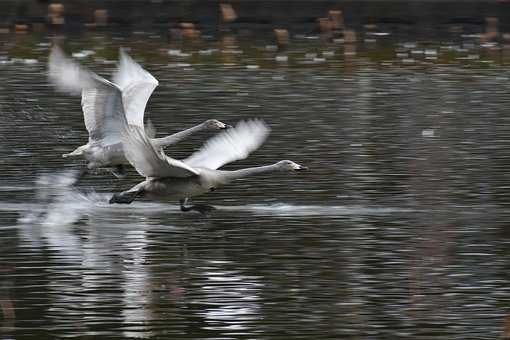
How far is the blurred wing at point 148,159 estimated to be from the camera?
14.5 m

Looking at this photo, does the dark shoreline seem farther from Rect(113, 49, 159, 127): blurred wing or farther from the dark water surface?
Rect(113, 49, 159, 127): blurred wing

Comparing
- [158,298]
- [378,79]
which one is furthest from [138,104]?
[378,79]

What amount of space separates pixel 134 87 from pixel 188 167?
3.32 m

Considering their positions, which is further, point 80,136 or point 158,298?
point 80,136

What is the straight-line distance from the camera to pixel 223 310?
37.8 ft

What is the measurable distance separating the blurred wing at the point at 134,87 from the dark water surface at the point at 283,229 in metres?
0.98

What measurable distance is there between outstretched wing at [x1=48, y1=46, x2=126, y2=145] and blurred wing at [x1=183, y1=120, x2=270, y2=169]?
903 millimetres

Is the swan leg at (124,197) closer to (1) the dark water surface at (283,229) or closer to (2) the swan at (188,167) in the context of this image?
(2) the swan at (188,167)

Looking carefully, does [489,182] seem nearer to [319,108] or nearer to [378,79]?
[319,108]

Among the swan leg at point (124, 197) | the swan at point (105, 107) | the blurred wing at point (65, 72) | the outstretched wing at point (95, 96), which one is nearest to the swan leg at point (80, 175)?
the swan at point (105, 107)

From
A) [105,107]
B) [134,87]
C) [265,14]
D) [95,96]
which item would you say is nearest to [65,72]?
[95,96]

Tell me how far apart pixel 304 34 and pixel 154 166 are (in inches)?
975

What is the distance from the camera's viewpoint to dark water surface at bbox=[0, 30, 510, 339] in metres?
11.4

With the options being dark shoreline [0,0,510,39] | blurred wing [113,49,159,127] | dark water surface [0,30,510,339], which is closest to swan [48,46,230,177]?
blurred wing [113,49,159,127]
